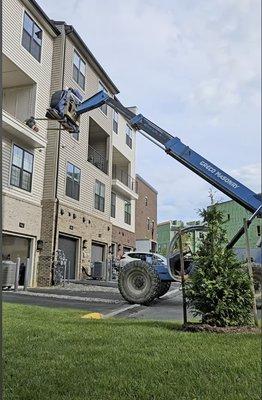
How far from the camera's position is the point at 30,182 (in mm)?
13336

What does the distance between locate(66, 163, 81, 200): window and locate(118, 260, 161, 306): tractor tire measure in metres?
2.51

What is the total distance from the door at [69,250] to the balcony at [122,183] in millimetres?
8002

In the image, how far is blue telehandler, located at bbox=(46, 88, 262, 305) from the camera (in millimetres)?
5289

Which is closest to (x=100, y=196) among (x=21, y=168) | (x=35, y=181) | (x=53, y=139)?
(x=35, y=181)

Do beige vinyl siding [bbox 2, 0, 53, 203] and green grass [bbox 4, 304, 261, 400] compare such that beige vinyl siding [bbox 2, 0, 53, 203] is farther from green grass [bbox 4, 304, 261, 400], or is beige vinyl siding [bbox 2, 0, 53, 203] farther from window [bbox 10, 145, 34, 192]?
window [bbox 10, 145, 34, 192]

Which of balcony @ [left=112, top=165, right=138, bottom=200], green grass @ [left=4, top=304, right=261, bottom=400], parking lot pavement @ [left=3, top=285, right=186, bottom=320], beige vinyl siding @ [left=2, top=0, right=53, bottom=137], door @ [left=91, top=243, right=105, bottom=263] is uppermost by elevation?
balcony @ [left=112, top=165, right=138, bottom=200]

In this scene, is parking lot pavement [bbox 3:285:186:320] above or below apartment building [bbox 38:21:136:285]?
below

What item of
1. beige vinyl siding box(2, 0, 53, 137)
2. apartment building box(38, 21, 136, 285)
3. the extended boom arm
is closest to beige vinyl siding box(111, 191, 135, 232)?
apartment building box(38, 21, 136, 285)

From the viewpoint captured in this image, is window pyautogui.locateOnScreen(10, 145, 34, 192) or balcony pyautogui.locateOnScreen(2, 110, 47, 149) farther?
window pyautogui.locateOnScreen(10, 145, 34, 192)

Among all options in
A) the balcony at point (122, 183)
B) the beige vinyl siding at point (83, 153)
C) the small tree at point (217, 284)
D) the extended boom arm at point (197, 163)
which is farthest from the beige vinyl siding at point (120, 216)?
the small tree at point (217, 284)

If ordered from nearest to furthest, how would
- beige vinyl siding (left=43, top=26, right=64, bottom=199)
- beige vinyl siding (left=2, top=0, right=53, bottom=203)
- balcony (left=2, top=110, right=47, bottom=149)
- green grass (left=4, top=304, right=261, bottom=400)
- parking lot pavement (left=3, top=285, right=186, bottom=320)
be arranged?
green grass (left=4, top=304, right=261, bottom=400), beige vinyl siding (left=2, top=0, right=53, bottom=203), beige vinyl siding (left=43, top=26, right=64, bottom=199), balcony (left=2, top=110, right=47, bottom=149), parking lot pavement (left=3, top=285, right=186, bottom=320)

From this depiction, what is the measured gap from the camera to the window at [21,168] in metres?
12.5

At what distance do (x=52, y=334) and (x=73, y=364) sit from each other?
1.65 metres

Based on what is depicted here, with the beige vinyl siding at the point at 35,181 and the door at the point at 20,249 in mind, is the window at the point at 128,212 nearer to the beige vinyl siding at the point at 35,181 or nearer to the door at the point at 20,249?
the beige vinyl siding at the point at 35,181
